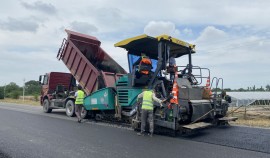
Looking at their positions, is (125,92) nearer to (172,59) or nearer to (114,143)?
(172,59)

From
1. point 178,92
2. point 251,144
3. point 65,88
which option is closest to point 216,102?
point 178,92

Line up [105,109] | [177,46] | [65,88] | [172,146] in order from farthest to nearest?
[65,88], [105,109], [177,46], [172,146]

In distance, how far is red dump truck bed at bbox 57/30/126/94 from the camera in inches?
412

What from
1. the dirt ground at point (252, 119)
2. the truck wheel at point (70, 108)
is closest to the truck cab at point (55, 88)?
the truck wheel at point (70, 108)

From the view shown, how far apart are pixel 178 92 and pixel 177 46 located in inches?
71.0

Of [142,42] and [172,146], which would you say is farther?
Answer: [142,42]

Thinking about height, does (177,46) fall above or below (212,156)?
above

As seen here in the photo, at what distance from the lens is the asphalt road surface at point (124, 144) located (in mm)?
5352

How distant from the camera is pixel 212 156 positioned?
17.2ft

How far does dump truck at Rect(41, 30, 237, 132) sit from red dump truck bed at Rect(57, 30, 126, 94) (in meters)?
0.04

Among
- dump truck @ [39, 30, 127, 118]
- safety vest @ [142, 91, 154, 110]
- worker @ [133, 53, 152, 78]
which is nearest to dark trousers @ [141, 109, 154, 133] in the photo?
safety vest @ [142, 91, 154, 110]

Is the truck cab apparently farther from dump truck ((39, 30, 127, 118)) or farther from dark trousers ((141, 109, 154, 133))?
dark trousers ((141, 109, 154, 133))

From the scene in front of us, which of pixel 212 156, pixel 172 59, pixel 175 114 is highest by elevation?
pixel 172 59

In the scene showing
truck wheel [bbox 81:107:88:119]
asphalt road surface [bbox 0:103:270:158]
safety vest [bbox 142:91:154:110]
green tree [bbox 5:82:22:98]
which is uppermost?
green tree [bbox 5:82:22:98]
